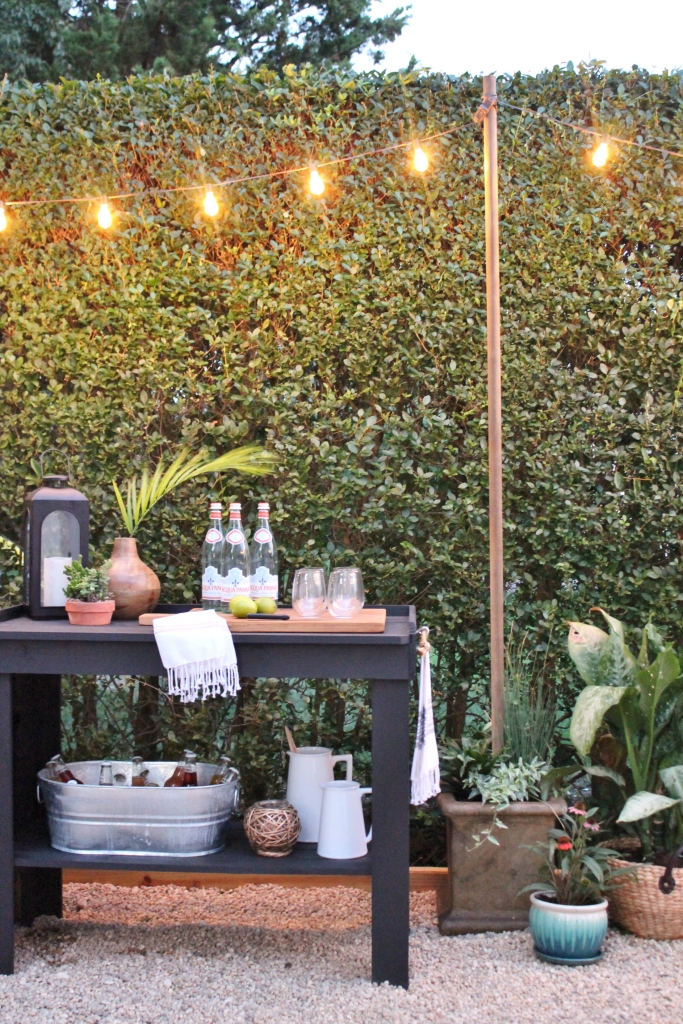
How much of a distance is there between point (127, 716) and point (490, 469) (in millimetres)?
1457

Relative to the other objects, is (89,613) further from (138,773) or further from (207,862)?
(207,862)

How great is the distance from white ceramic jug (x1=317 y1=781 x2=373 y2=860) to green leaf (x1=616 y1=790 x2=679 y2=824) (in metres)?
0.67

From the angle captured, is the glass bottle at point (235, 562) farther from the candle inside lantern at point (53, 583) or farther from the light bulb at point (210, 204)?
the light bulb at point (210, 204)

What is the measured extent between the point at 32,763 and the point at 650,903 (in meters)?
1.72

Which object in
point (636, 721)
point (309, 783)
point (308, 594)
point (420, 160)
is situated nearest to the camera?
point (308, 594)

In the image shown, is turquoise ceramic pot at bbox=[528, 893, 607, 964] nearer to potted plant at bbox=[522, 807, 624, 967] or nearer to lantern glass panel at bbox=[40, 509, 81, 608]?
potted plant at bbox=[522, 807, 624, 967]

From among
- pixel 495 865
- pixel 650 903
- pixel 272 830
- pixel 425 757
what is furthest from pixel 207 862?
pixel 650 903

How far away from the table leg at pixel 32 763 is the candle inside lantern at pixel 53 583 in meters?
0.22

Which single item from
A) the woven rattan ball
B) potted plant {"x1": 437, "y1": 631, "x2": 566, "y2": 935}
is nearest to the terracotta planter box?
potted plant {"x1": 437, "y1": 631, "x2": 566, "y2": 935}

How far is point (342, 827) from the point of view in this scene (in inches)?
98.0

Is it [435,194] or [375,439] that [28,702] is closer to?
[375,439]

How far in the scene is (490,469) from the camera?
9.63 feet

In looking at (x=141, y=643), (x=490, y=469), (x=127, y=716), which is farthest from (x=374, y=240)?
(x=127, y=716)

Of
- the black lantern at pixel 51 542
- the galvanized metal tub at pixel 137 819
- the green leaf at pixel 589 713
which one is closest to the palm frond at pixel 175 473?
the black lantern at pixel 51 542
